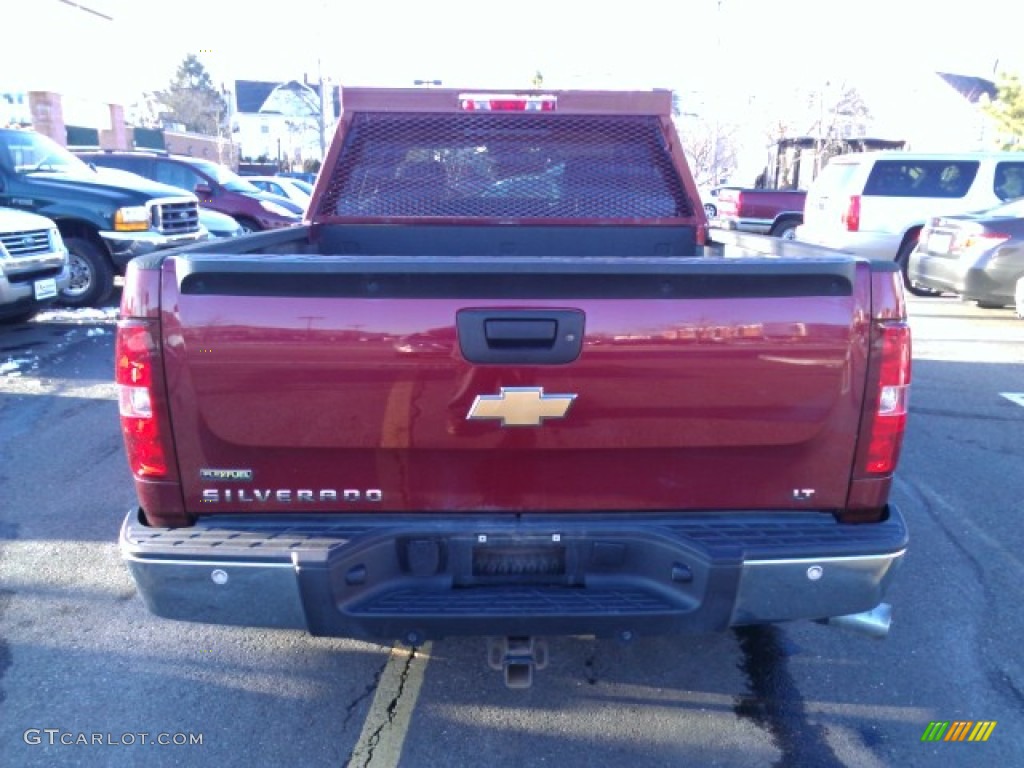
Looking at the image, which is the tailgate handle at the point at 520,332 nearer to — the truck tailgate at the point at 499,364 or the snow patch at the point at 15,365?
the truck tailgate at the point at 499,364

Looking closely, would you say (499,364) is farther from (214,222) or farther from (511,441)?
(214,222)

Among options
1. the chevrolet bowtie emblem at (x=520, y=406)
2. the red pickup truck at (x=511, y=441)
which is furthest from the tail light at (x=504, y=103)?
the chevrolet bowtie emblem at (x=520, y=406)

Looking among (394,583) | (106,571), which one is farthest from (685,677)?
(106,571)

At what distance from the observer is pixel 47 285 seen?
9250 mm

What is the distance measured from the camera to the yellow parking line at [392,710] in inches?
119

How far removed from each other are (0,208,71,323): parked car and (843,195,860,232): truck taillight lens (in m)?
10.7

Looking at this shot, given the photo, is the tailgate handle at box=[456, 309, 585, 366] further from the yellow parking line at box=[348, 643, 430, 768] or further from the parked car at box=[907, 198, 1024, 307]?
the parked car at box=[907, 198, 1024, 307]

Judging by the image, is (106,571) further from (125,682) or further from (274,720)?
(274,720)

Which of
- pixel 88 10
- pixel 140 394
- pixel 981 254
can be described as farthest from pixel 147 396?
pixel 88 10

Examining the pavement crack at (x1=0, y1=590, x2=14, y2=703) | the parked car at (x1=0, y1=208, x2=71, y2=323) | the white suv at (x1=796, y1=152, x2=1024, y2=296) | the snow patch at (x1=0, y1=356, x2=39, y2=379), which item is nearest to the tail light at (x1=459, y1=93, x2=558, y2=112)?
the pavement crack at (x1=0, y1=590, x2=14, y2=703)

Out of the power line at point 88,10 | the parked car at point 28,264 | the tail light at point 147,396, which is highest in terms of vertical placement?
the power line at point 88,10

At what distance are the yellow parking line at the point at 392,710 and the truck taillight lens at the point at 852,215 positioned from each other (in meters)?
11.8

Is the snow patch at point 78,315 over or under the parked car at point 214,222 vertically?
under

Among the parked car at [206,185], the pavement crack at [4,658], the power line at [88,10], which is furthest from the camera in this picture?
Answer: the power line at [88,10]
